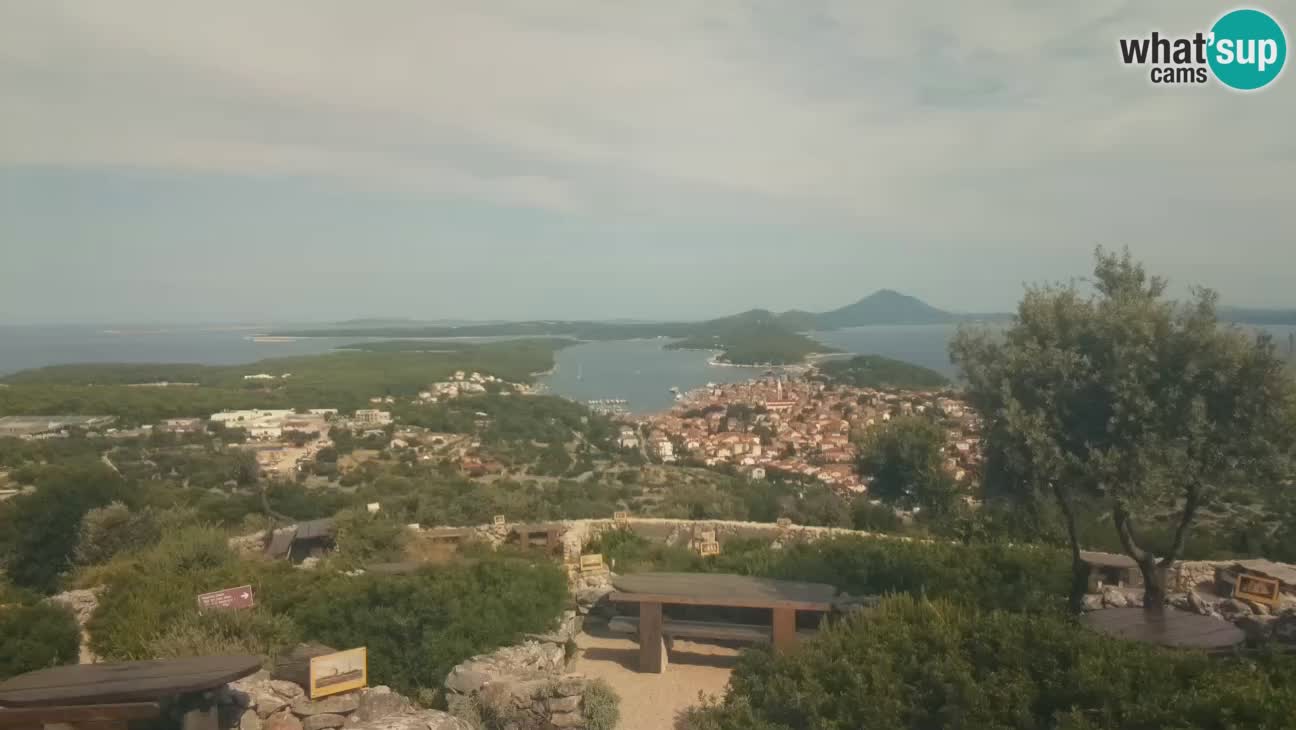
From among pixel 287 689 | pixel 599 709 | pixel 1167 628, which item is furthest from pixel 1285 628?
pixel 287 689

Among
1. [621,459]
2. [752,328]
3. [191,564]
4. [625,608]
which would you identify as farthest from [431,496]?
[752,328]

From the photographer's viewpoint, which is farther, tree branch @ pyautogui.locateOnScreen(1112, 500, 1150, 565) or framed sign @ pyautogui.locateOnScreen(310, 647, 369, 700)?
tree branch @ pyautogui.locateOnScreen(1112, 500, 1150, 565)

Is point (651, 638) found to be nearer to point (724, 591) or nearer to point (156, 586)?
point (724, 591)

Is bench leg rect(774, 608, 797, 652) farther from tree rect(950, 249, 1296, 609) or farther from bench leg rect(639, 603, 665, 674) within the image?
tree rect(950, 249, 1296, 609)

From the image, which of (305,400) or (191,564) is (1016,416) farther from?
(305,400)

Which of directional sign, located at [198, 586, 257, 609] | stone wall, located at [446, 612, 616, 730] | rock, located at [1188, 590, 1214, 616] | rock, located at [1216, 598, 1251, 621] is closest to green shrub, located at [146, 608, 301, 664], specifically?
directional sign, located at [198, 586, 257, 609]
